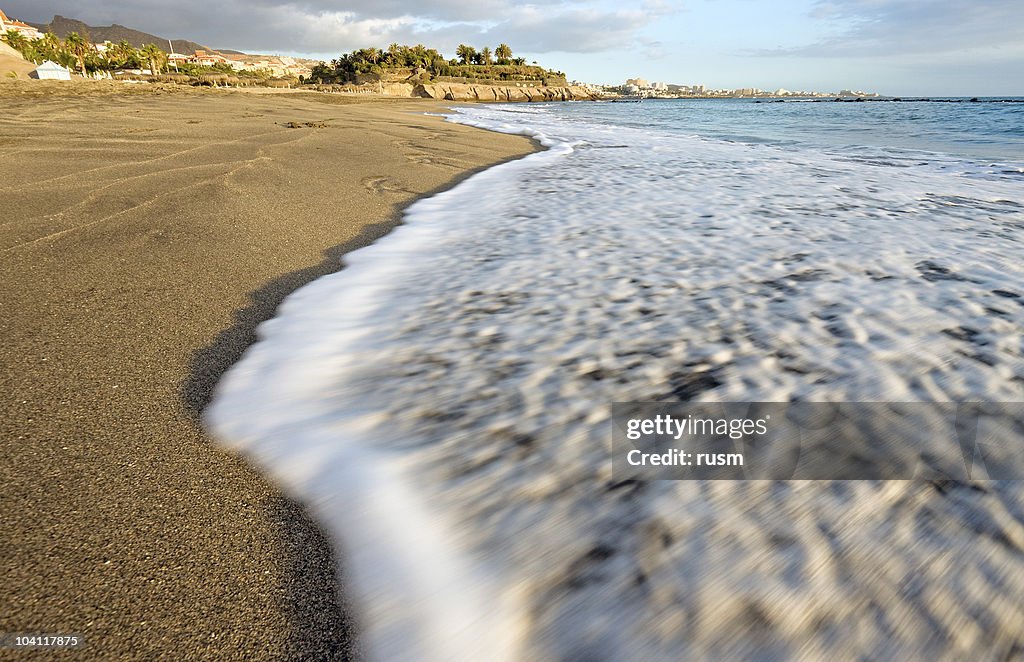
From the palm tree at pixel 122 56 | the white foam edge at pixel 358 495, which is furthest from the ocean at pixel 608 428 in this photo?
the palm tree at pixel 122 56

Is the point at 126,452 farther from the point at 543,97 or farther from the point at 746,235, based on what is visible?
the point at 543,97

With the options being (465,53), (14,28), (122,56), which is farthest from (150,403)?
(14,28)

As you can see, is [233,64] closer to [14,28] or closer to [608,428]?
[14,28]

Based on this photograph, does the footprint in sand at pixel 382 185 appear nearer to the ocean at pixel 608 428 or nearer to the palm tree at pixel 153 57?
the ocean at pixel 608 428

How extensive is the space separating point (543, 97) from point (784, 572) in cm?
7359

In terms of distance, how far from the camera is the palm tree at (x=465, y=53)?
235ft

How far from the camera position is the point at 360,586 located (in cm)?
90

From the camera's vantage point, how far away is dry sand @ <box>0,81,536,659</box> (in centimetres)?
82

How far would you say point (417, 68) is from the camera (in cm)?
5984

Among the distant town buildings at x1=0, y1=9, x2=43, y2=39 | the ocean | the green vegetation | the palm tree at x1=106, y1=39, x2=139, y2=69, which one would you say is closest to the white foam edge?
the ocean

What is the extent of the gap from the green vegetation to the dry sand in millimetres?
56940

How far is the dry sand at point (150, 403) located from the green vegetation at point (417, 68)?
2242 inches

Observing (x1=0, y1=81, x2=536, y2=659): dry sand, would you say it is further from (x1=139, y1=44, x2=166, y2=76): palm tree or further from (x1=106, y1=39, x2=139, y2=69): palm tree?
(x1=106, y1=39, x2=139, y2=69): palm tree

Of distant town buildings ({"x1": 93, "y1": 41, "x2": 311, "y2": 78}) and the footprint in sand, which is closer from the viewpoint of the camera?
the footprint in sand
